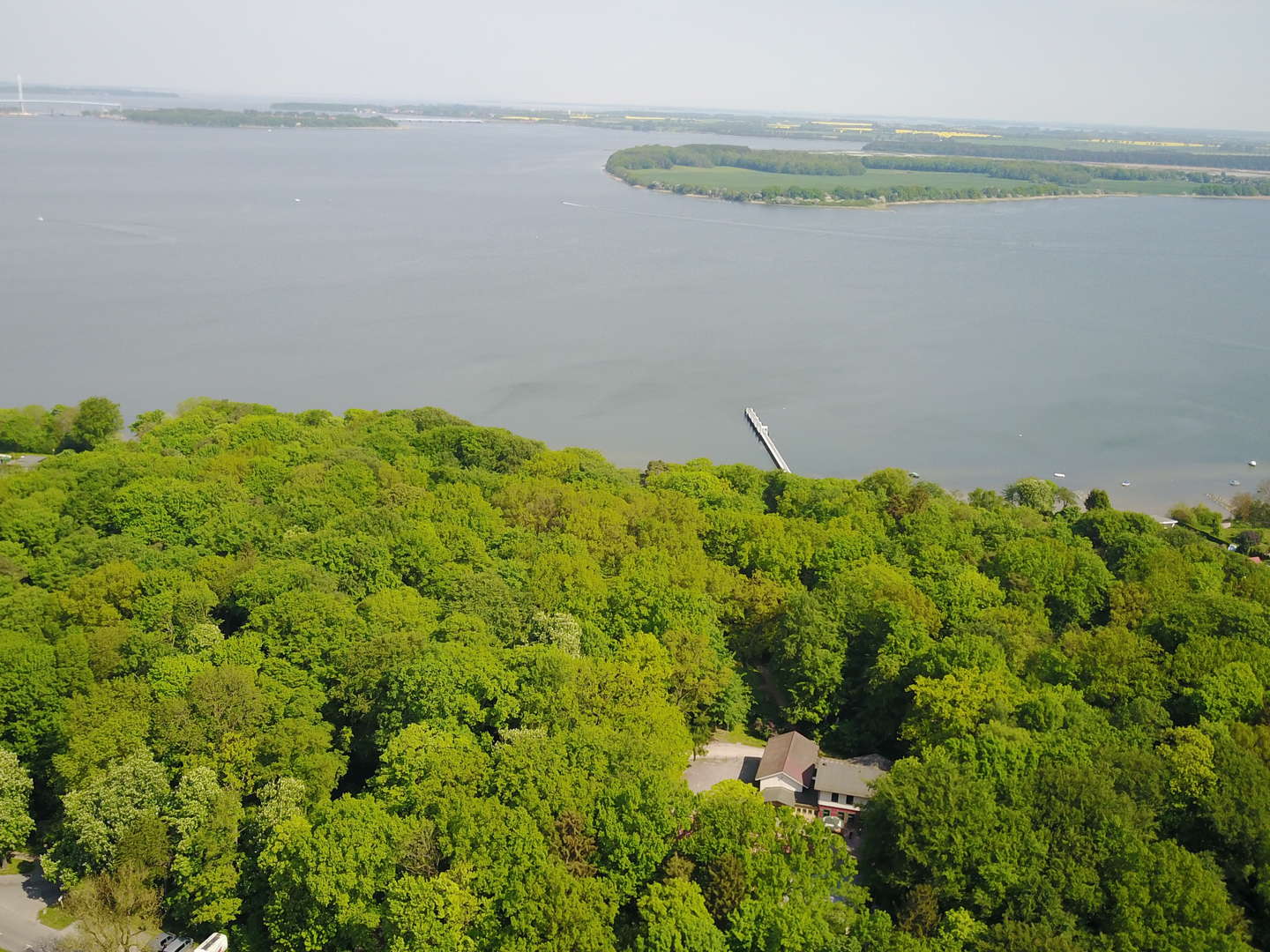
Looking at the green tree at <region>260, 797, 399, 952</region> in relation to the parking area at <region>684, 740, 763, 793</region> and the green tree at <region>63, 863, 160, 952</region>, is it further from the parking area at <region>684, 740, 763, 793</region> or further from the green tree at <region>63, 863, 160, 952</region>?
the parking area at <region>684, 740, 763, 793</region>

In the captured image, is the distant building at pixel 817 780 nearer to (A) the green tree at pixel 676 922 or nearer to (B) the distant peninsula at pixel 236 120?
(A) the green tree at pixel 676 922

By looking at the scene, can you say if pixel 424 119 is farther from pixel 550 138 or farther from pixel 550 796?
pixel 550 796

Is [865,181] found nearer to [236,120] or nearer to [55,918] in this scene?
[236,120]

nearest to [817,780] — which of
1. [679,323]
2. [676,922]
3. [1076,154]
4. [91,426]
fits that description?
Result: [676,922]

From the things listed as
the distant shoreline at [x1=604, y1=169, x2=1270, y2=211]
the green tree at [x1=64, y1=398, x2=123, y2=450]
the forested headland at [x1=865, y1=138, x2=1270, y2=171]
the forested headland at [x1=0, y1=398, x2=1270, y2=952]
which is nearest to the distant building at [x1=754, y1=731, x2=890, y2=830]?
the forested headland at [x1=0, y1=398, x2=1270, y2=952]

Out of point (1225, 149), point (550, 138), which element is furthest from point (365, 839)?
point (1225, 149)

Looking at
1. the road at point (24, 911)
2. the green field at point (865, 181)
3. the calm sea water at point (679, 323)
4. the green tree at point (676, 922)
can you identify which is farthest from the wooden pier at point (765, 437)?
the green field at point (865, 181)
